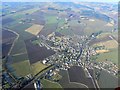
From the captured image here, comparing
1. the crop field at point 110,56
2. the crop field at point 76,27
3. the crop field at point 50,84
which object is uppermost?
the crop field at point 50,84

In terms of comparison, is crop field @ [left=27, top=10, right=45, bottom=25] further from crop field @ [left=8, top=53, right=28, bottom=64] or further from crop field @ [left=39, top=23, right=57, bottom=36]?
crop field @ [left=8, top=53, right=28, bottom=64]

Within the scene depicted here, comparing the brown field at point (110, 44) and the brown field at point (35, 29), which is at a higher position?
the brown field at point (35, 29)

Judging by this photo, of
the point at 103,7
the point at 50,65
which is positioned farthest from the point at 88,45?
the point at 103,7

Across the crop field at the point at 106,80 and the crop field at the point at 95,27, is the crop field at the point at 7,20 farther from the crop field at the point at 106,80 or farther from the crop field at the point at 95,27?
the crop field at the point at 106,80

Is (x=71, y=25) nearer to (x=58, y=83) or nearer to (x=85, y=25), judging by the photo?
(x=85, y=25)

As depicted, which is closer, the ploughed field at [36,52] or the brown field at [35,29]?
the ploughed field at [36,52]

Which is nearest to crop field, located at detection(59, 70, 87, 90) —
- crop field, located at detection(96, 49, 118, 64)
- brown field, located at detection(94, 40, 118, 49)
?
crop field, located at detection(96, 49, 118, 64)

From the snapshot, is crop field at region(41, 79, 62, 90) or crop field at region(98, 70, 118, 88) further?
crop field at region(98, 70, 118, 88)

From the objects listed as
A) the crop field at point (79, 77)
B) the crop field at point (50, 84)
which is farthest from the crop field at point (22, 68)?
the crop field at point (79, 77)
